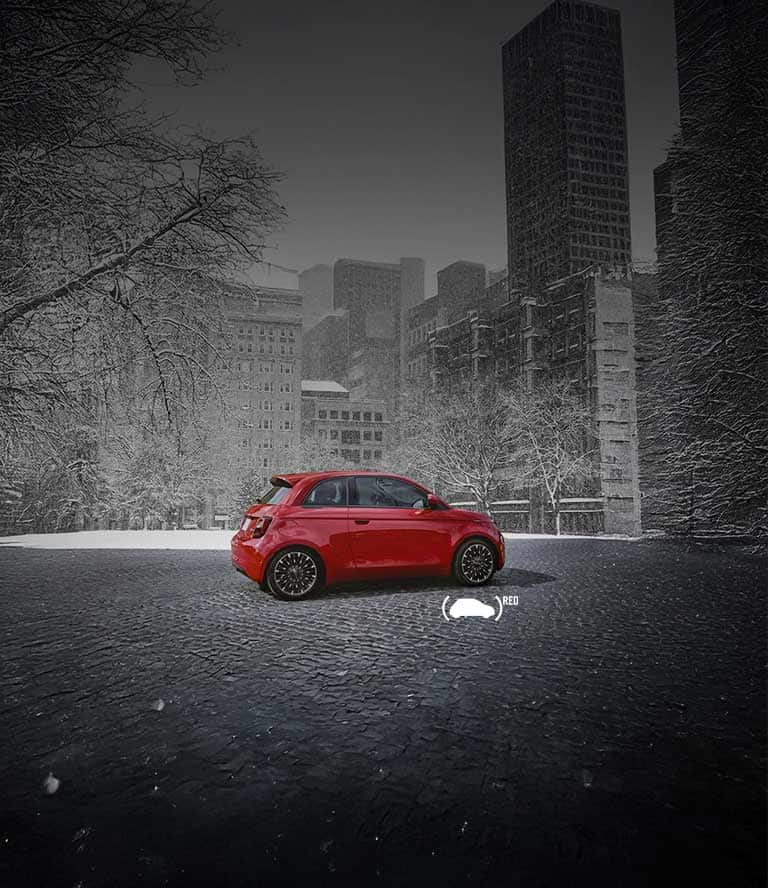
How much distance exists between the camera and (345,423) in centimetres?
6775

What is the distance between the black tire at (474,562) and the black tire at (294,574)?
1.98 metres

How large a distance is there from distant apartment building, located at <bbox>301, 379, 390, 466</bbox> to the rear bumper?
43075mm

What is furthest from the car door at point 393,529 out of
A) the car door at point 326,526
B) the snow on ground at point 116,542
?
the snow on ground at point 116,542

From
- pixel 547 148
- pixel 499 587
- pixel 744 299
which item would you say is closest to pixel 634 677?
pixel 499 587

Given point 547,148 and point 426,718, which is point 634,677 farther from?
point 547,148

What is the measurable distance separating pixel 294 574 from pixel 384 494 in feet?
5.19

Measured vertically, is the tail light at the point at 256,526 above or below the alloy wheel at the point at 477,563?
above

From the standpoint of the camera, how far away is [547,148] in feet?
39.3

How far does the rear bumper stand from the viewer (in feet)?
24.0

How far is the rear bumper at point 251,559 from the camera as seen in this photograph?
287 inches

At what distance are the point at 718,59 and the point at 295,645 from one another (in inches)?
699

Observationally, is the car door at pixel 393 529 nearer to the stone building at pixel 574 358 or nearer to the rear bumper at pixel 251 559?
the rear bumper at pixel 251 559

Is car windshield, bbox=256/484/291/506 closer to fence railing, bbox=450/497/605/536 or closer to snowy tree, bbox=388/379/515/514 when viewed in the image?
snowy tree, bbox=388/379/515/514

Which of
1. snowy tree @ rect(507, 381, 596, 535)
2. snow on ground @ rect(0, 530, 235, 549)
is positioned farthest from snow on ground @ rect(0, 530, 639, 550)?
snowy tree @ rect(507, 381, 596, 535)
